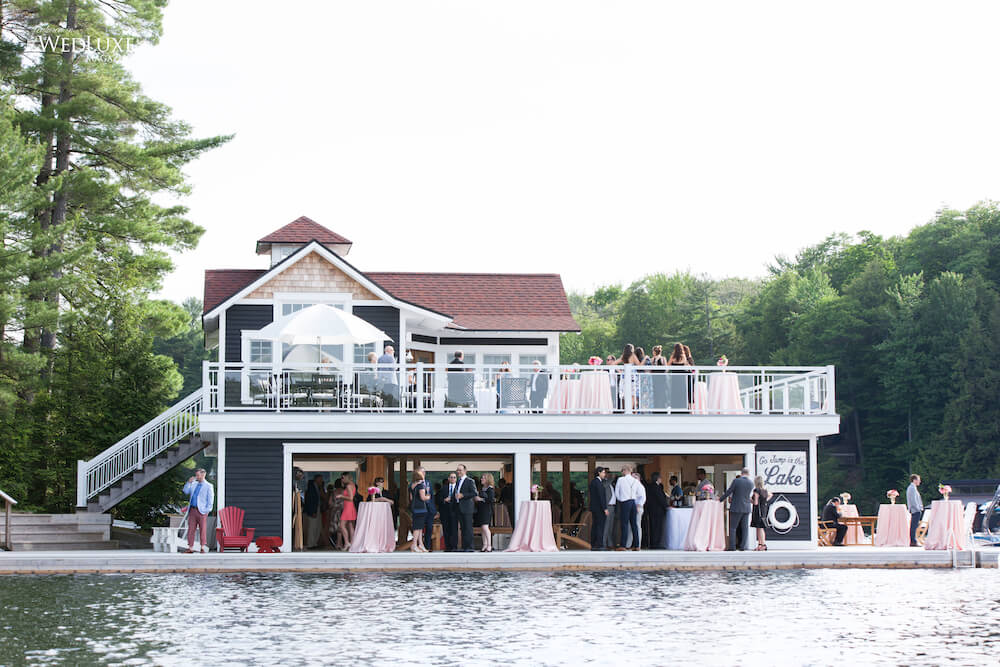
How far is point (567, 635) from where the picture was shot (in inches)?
637

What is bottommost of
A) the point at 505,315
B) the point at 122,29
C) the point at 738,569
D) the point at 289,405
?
the point at 738,569

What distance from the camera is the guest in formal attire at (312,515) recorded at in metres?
28.0

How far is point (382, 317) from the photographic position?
104 ft

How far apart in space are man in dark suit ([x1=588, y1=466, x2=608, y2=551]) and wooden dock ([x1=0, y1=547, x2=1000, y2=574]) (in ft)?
4.26

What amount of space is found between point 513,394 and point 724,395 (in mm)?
4400

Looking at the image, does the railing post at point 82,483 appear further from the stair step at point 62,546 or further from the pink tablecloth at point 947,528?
the pink tablecloth at point 947,528

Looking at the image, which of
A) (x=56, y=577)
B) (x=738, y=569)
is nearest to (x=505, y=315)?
(x=738, y=569)

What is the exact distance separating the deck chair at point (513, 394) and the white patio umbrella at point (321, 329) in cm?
265

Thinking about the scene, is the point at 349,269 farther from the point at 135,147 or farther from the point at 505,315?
the point at 135,147

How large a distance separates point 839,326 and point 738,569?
51.6 m

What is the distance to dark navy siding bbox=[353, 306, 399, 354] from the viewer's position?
31625mm

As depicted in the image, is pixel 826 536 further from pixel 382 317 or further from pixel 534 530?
pixel 382 317

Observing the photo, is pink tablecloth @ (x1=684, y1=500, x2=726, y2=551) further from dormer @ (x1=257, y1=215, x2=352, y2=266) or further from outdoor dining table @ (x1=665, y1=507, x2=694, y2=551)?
dormer @ (x1=257, y1=215, x2=352, y2=266)

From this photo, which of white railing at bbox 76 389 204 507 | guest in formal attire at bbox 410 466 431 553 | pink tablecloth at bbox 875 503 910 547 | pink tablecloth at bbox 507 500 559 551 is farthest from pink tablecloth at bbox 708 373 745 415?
white railing at bbox 76 389 204 507
